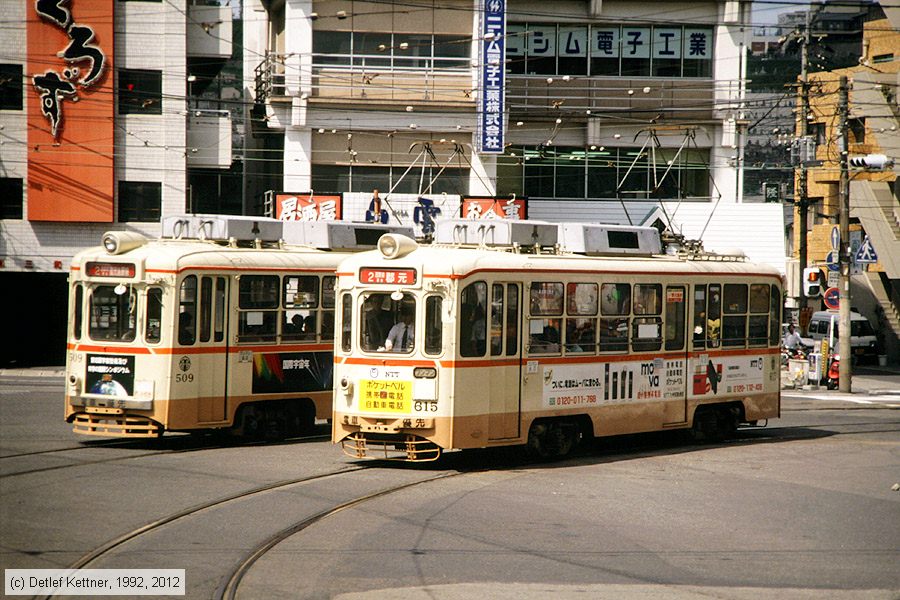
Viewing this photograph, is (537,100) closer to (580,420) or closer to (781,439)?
(781,439)

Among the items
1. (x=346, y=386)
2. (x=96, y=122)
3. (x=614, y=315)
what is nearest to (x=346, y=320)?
(x=346, y=386)

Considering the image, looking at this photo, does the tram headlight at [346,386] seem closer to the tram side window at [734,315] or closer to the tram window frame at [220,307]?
the tram window frame at [220,307]

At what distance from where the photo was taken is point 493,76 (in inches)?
1363

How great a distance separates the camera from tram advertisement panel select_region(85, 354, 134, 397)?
17.0 meters

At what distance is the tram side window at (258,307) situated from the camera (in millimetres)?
17750

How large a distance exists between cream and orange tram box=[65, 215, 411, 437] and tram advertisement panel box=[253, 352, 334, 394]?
0.8 inches

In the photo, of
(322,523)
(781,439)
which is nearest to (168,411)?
(322,523)

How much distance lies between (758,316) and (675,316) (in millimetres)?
2510

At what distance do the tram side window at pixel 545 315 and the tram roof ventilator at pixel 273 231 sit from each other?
4343mm

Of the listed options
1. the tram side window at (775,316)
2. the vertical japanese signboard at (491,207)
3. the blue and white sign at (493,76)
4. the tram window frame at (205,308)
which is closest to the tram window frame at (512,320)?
the tram window frame at (205,308)

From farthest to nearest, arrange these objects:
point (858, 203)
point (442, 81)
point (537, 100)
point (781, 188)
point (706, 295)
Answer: point (781, 188)
point (858, 203)
point (537, 100)
point (442, 81)
point (706, 295)

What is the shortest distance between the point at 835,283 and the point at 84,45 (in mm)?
21299

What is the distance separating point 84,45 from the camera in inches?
1319

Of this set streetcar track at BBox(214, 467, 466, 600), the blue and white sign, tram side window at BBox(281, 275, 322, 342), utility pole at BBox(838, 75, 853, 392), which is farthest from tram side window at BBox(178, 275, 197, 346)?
utility pole at BBox(838, 75, 853, 392)
